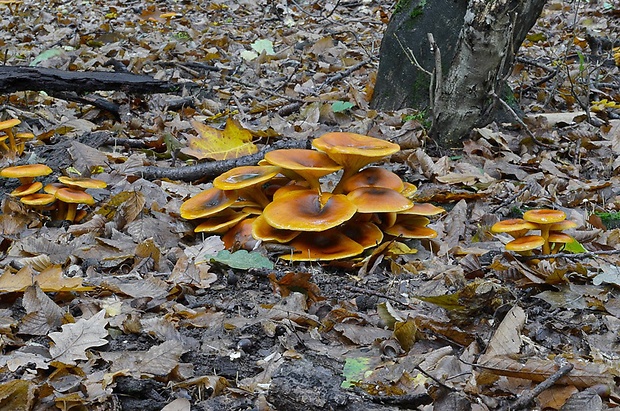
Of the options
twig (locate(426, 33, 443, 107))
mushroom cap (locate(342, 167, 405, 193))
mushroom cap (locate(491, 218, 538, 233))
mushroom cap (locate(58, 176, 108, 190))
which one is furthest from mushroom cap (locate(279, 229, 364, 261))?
twig (locate(426, 33, 443, 107))

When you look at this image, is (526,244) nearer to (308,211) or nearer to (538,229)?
(538,229)

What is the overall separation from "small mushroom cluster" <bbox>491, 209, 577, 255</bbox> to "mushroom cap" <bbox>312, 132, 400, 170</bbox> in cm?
78

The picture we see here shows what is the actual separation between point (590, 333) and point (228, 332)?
5.46ft

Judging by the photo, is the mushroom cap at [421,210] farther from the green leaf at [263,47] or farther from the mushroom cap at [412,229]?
the green leaf at [263,47]

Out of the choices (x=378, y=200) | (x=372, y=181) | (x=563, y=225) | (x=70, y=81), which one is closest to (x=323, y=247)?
(x=378, y=200)

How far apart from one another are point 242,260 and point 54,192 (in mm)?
1446

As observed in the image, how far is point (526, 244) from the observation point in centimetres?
351

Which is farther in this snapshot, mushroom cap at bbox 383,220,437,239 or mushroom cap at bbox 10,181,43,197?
mushroom cap at bbox 10,181,43,197

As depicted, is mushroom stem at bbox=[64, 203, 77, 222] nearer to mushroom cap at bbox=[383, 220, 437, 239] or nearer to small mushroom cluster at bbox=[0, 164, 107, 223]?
small mushroom cluster at bbox=[0, 164, 107, 223]

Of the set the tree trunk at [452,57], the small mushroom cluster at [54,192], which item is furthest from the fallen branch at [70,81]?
the tree trunk at [452,57]

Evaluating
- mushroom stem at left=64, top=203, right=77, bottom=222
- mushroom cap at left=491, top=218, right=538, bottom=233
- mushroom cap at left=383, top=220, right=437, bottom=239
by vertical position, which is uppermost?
mushroom cap at left=491, top=218, right=538, bottom=233

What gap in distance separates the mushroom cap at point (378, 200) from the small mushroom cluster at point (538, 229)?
541mm

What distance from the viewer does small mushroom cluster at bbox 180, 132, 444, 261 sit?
366cm

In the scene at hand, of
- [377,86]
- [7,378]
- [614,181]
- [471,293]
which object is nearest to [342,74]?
[377,86]
